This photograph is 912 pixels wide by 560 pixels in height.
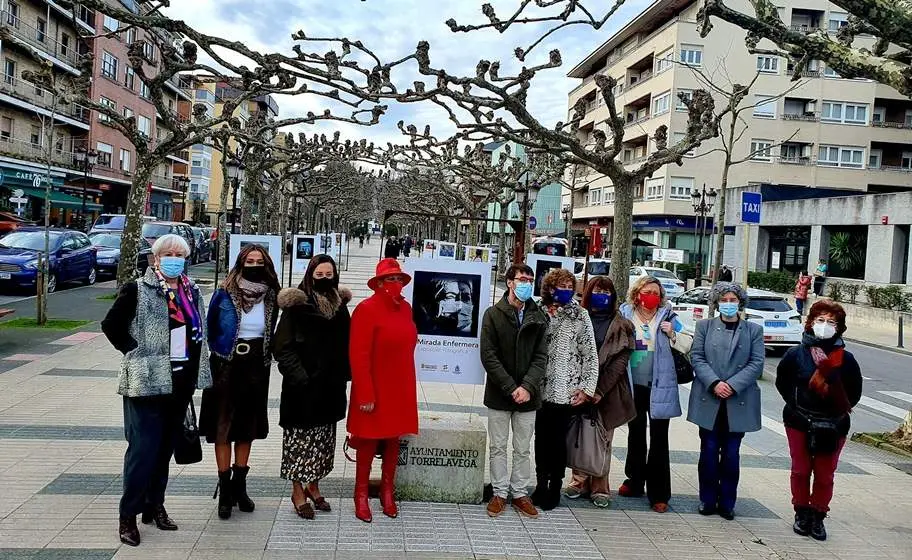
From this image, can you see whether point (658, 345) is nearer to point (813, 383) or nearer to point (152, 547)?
point (813, 383)

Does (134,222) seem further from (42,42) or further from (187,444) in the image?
(42,42)

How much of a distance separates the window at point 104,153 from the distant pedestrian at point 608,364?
150 ft

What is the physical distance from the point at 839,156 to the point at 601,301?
46071mm

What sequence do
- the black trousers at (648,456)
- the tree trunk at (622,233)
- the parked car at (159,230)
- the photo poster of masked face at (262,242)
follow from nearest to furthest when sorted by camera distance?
the black trousers at (648,456), the photo poster of masked face at (262,242), the tree trunk at (622,233), the parked car at (159,230)

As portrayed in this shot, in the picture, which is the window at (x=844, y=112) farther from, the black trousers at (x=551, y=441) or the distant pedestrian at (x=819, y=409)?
the black trousers at (x=551, y=441)

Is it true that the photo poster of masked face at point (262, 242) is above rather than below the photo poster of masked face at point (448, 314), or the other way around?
above

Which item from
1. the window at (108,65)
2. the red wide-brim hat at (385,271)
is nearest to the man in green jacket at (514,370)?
the red wide-brim hat at (385,271)

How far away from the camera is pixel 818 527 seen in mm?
5520

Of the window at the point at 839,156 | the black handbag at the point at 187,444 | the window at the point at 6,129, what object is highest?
the window at the point at 839,156

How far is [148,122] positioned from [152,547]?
175ft

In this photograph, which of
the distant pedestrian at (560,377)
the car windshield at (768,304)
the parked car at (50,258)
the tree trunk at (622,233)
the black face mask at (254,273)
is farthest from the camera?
the parked car at (50,258)

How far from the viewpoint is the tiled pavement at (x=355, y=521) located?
15.5ft

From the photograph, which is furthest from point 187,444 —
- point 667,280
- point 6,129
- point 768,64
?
point 768,64

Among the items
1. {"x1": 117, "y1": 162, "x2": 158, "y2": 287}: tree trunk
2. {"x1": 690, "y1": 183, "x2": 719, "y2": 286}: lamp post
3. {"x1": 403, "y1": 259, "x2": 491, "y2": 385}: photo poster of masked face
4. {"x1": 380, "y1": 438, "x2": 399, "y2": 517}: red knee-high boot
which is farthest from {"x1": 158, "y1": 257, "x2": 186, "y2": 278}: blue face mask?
{"x1": 690, "y1": 183, "x2": 719, "y2": 286}: lamp post
